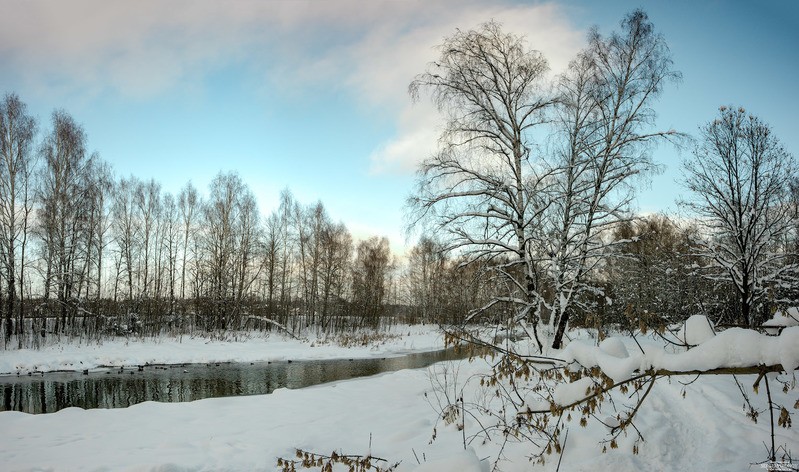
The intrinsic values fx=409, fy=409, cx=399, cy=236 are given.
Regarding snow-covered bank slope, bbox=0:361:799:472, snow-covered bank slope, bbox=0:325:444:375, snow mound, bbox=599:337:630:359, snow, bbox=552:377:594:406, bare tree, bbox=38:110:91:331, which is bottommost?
snow-covered bank slope, bbox=0:325:444:375

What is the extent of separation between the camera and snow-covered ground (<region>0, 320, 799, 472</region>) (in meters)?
4.14

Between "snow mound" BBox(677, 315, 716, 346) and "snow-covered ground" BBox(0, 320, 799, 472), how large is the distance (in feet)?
1.21

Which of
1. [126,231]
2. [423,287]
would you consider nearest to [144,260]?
[126,231]

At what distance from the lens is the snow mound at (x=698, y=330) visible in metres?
2.40

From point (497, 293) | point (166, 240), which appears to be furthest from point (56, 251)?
point (497, 293)

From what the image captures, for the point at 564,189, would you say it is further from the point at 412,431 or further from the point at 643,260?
the point at 412,431

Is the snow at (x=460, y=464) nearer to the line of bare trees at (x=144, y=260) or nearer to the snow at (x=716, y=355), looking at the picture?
the snow at (x=716, y=355)

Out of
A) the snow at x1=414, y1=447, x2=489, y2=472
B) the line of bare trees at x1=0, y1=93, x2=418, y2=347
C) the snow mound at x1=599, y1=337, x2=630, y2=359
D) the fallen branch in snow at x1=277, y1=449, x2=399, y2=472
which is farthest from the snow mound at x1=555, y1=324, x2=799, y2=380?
the line of bare trees at x1=0, y1=93, x2=418, y2=347

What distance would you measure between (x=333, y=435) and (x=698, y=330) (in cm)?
577

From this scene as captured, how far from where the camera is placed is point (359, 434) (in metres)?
6.71

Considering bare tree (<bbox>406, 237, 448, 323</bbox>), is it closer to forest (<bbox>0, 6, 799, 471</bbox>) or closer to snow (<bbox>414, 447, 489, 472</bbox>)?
forest (<bbox>0, 6, 799, 471</bbox>)

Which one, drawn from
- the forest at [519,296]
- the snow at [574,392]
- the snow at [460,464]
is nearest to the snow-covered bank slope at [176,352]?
the forest at [519,296]

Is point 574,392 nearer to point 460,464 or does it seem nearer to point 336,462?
point 460,464

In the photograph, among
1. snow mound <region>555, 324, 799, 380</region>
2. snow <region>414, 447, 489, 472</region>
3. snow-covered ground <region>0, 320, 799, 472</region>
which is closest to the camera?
snow mound <region>555, 324, 799, 380</region>
